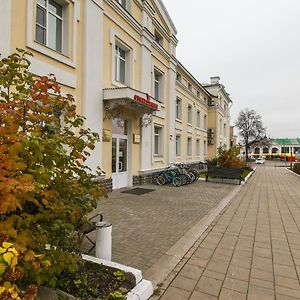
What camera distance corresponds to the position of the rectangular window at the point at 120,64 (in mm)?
11428

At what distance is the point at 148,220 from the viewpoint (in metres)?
6.33

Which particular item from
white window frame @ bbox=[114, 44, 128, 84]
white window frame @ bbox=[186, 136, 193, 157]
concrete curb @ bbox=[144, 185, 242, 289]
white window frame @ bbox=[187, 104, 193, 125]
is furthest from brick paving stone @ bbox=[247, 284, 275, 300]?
white window frame @ bbox=[187, 104, 193, 125]

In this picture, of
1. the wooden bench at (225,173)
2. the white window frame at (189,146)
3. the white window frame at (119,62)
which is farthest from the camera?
the white window frame at (189,146)

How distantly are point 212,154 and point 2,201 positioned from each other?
30.7 metres

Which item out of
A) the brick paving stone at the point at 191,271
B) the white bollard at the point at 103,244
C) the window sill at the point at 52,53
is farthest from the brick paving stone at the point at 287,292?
the window sill at the point at 52,53

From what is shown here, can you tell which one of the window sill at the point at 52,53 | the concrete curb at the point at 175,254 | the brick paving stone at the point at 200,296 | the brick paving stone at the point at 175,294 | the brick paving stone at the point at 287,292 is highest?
the window sill at the point at 52,53

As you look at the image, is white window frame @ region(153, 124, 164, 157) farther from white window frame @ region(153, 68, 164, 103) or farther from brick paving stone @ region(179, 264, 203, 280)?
brick paving stone @ region(179, 264, 203, 280)

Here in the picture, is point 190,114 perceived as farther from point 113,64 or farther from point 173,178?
point 113,64

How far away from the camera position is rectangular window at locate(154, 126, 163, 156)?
1529cm

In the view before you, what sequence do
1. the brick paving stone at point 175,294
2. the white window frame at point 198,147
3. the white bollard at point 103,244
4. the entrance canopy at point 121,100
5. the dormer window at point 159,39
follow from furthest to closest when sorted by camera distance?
the white window frame at point 198,147 → the dormer window at point 159,39 → the entrance canopy at point 121,100 → the white bollard at point 103,244 → the brick paving stone at point 175,294

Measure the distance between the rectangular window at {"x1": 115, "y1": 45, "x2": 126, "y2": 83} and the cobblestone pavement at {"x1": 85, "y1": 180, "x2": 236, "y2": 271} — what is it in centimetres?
509

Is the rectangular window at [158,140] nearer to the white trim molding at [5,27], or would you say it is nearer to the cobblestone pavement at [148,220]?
the cobblestone pavement at [148,220]

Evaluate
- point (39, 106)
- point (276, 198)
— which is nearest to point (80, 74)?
point (39, 106)

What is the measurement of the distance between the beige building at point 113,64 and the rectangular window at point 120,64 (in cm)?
4
